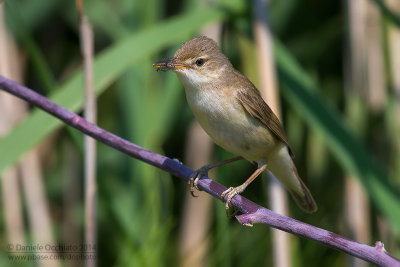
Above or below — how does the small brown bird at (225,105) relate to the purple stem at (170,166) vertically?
above

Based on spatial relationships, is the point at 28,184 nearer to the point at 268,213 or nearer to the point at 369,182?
the point at 369,182

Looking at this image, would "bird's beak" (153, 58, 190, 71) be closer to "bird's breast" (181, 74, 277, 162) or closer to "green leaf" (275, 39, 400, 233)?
"bird's breast" (181, 74, 277, 162)

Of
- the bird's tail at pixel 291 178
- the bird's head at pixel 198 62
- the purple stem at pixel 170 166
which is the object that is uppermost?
the bird's head at pixel 198 62

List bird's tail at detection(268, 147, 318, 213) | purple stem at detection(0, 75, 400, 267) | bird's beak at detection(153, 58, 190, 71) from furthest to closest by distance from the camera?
bird's tail at detection(268, 147, 318, 213)
bird's beak at detection(153, 58, 190, 71)
purple stem at detection(0, 75, 400, 267)

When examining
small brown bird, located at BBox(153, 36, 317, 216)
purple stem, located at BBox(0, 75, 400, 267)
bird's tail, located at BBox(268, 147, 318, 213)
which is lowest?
purple stem, located at BBox(0, 75, 400, 267)

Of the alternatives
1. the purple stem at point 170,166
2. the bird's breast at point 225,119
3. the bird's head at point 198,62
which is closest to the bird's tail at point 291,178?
the bird's breast at point 225,119

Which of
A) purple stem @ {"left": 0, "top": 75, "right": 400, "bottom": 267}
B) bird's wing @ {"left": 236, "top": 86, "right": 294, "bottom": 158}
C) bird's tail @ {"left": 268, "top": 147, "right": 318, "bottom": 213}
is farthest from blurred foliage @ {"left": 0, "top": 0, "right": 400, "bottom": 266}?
purple stem @ {"left": 0, "top": 75, "right": 400, "bottom": 267}

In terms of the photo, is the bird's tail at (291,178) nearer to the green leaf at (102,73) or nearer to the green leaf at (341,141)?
the green leaf at (341,141)

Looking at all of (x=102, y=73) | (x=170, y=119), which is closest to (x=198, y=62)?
(x=102, y=73)

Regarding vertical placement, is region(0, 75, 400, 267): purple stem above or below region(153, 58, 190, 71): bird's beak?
below
